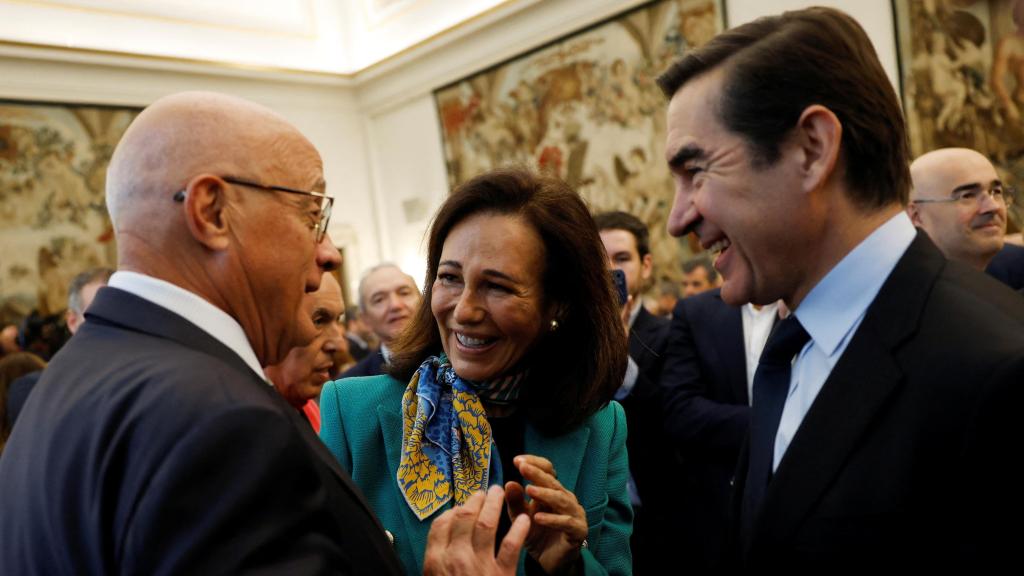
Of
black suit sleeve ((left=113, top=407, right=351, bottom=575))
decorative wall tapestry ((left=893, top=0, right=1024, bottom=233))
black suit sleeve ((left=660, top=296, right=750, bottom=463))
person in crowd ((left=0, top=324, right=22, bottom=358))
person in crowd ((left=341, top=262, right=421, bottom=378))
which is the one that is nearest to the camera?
black suit sleeve ((left=113, top=407, right=351, bottom=575))

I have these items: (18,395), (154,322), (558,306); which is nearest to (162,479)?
(154,322)

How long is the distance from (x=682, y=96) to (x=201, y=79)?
12.5 m

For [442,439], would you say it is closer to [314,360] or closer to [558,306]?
[558,306]

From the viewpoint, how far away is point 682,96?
67.1 inches

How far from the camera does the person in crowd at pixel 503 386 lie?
84.3 inches

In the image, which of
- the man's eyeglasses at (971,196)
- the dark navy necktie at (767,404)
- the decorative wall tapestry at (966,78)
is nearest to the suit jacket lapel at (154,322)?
the dark navy necktie at (767,404)

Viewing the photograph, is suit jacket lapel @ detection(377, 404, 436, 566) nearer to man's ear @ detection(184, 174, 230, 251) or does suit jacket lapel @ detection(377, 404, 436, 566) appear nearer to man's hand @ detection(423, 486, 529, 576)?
man's hand @ detection(423, 486, 529, 576)

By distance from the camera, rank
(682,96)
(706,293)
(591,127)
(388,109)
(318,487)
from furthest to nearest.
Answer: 1. (388,109)
2. (591,127)
3. (706,293)
4. (682,96)
5. (318,487)

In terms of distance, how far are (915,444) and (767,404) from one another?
1.40 ft

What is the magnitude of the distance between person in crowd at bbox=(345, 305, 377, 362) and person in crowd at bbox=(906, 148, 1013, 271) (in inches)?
157

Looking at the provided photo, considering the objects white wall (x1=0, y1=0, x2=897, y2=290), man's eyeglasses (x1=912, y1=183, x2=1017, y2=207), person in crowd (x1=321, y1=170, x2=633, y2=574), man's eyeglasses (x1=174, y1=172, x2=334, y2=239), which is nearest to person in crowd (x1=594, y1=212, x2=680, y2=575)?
person in crowd (x1=321, y1=170, x2=633, y2=574)

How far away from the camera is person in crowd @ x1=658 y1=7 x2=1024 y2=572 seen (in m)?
1.23

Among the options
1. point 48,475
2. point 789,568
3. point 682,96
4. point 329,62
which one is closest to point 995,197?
point 682,96

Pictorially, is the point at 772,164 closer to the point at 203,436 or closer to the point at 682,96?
the point at 682,96
